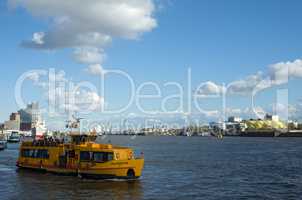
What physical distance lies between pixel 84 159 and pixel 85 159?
0.17 m

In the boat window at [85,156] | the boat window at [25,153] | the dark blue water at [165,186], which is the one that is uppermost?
the boat window at [85,156]

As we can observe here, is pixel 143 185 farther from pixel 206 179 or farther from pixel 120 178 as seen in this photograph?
pixel 206 179

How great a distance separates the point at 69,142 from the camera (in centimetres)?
6438

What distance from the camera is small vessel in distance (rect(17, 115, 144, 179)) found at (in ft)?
185

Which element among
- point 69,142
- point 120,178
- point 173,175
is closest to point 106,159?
point 120,178

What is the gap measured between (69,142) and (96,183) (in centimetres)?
1019

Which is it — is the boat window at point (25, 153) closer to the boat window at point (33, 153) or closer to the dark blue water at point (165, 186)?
the boat window at point (33, 153)

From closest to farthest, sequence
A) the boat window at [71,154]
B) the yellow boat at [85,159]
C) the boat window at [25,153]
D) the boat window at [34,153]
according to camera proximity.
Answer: the yellow boat at [85,159], the boat window at [71,154], the boat window at [34,153], the boat window at [25,153]

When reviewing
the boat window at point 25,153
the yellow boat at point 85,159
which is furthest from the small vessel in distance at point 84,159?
the boat window at point 25,153

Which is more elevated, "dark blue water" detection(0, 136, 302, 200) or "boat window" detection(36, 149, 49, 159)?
"boat window" detection(36, 149, 49, 159)

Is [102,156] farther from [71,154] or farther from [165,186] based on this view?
[165,186]

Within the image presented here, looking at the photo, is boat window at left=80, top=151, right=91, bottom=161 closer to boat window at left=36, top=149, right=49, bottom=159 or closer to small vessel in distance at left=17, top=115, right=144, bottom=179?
small vessel in distance at left=17, top=115, right=144, bottom=179

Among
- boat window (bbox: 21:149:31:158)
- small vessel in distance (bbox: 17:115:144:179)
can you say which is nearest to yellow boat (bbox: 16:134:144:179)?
small vessel in distance (bbox: 17:115:144:179)

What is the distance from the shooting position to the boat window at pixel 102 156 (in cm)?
5675
